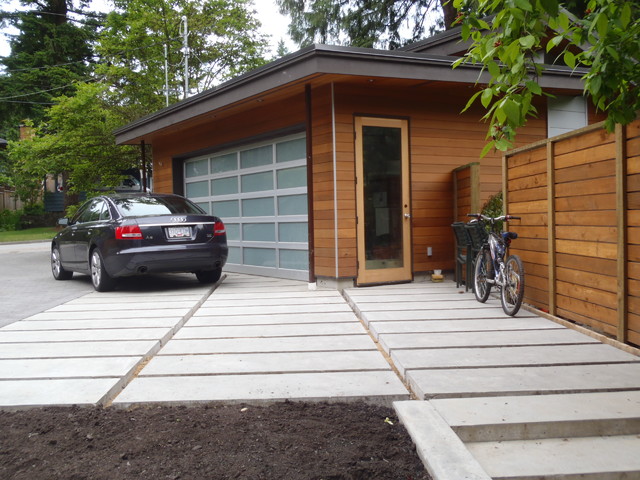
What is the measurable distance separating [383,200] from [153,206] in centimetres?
338

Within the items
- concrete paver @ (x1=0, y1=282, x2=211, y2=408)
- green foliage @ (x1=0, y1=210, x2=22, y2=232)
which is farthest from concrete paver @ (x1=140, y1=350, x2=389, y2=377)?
green foliage @ (x1=0, y1=210, x2=22, y2=232)

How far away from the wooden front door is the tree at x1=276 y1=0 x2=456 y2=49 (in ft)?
40.0

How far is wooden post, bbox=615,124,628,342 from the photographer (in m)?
4.21

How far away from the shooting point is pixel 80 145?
606 inches

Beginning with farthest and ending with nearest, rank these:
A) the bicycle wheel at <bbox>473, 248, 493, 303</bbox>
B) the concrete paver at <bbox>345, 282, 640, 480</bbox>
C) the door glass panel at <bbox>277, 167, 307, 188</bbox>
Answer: the door glass panel at <bbox>277, 167, 307, 188</bbox>
the bicycle wheel at <bbox>473, 248, 493, 303</bbox>
the concrete paver at <bbox>345, 282, 640, 480</bbox>

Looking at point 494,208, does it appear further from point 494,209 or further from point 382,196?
point 382,196

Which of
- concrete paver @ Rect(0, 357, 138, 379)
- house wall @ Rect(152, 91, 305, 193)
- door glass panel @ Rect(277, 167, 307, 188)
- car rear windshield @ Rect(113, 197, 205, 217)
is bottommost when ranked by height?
concrete paver @ Rect(0, 357, 138, 379)

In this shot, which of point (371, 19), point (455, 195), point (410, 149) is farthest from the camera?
point (371, 19)

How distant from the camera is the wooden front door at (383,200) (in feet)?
26.7

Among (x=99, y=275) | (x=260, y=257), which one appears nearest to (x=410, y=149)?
(x=260, y=257)

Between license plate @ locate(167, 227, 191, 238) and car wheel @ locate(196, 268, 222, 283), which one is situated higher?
license plate @ locate(167, 227, 191, 238)

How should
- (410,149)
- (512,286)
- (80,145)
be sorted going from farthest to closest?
(80,145)
(410,149)
(512,286)

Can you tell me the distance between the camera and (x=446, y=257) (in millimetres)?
8836

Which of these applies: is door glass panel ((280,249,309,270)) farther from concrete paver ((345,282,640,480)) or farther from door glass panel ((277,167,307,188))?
concrete paver ((345,282,640,480))
